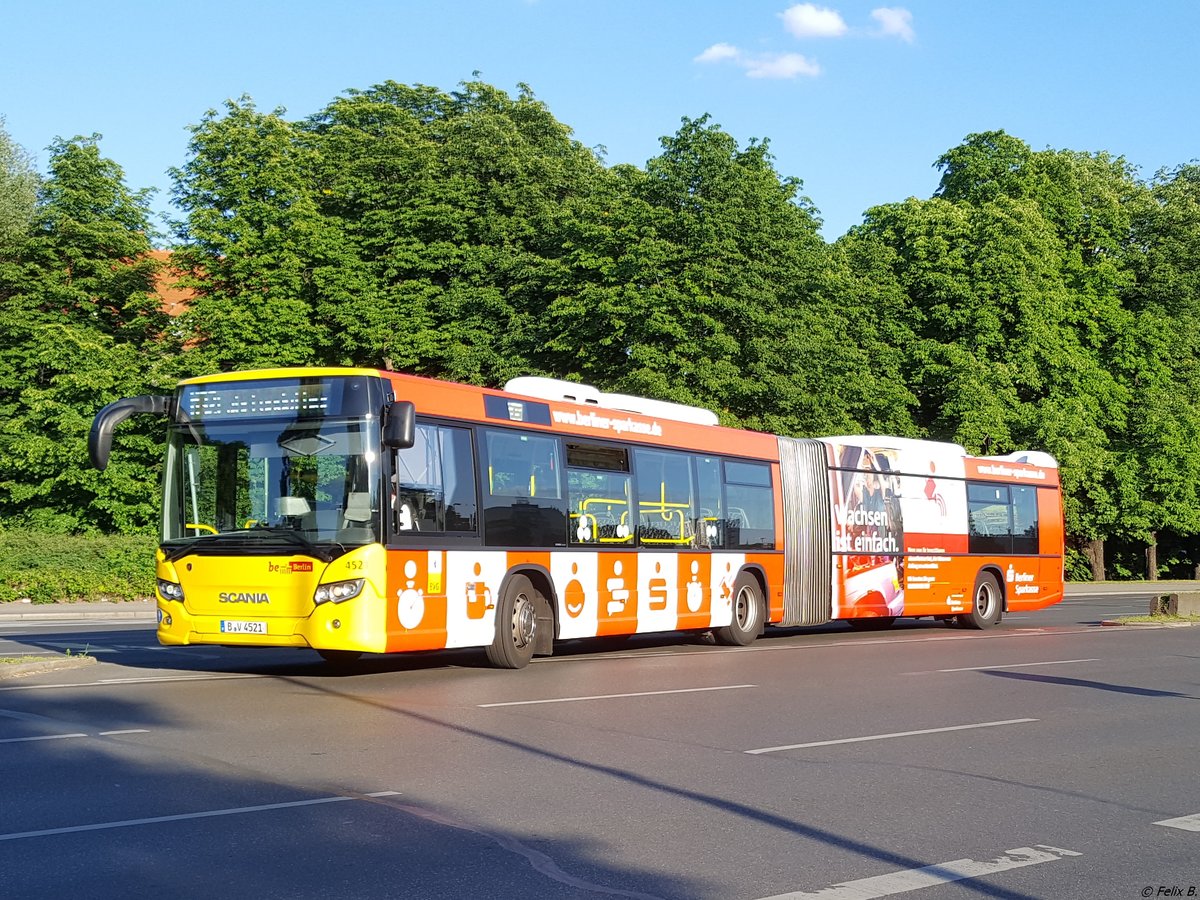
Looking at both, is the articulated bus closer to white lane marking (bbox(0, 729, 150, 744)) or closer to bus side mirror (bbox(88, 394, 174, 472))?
bus side mirror (bbox(88, 394, 174, 472))

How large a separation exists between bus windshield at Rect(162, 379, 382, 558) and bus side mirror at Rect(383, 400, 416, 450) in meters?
0.31

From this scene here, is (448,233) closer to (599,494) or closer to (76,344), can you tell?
(76,344)

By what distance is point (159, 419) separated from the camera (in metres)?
44.8

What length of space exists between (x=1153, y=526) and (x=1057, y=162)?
1521 cm

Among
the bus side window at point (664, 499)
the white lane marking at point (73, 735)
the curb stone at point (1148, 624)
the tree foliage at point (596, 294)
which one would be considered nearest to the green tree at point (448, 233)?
the tree foliage at point (596, 294)

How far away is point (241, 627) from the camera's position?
13320 millimetres

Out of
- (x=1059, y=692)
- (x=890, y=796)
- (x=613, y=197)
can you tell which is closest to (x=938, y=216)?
(x=613, y=197)

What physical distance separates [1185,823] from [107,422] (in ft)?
34.1

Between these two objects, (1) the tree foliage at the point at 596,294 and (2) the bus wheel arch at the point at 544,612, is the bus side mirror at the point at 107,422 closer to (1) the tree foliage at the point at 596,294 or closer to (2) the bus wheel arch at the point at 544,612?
(2) the bus wheel arch at the point at 544,612

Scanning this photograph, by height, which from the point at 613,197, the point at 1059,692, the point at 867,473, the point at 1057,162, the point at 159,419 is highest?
the point at 1057,162

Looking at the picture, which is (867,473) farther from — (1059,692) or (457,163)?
(457,163)

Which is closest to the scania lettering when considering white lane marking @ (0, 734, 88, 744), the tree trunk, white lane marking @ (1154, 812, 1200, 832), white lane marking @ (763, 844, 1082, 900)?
white lane marking @ (0, 734, 88, 744)

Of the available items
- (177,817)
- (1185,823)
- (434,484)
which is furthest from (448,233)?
(1185,823)

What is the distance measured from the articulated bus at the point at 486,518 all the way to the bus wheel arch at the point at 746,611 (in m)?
0.04
